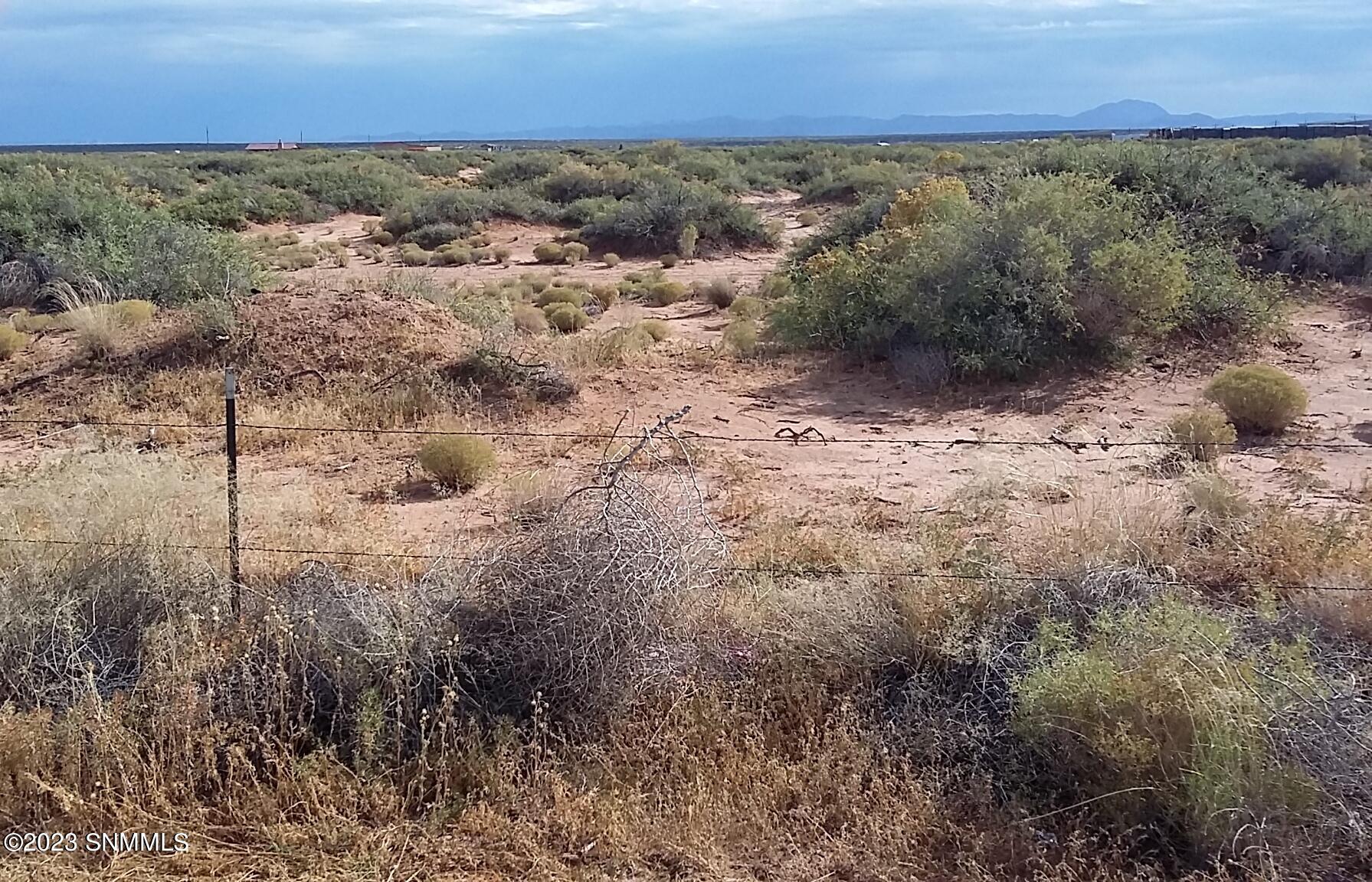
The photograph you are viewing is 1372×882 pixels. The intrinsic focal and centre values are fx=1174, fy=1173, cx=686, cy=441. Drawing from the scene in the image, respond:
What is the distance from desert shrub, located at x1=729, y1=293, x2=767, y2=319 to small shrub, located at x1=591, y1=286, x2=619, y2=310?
2094 millimetres

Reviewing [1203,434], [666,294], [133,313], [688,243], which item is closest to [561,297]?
[666,294]

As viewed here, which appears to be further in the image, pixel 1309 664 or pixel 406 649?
pixel 406 649

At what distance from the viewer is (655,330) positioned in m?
14.2

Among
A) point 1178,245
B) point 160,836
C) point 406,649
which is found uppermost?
point 1178,245

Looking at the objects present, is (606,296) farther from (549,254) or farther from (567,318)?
(549,254)

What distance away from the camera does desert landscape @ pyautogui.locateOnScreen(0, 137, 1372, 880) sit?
412 centimetres

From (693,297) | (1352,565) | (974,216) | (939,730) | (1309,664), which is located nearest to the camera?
(1309,664)

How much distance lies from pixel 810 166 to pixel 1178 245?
3273 cm

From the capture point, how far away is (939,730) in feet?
15.1

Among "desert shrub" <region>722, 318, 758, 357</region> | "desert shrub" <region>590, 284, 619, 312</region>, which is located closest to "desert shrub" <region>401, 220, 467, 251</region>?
"desert shrub" <region>590, 284, 619, 312</region>

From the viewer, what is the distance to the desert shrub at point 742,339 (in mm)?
12914

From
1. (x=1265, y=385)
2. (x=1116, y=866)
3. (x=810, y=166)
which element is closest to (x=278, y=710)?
(x=1116, y=866)

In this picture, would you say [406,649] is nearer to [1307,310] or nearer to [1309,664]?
[1309,664]

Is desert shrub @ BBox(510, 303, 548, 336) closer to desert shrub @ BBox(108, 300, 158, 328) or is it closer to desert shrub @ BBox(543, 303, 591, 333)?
desert shrub @ BBox(543, 303, 591, 333)
